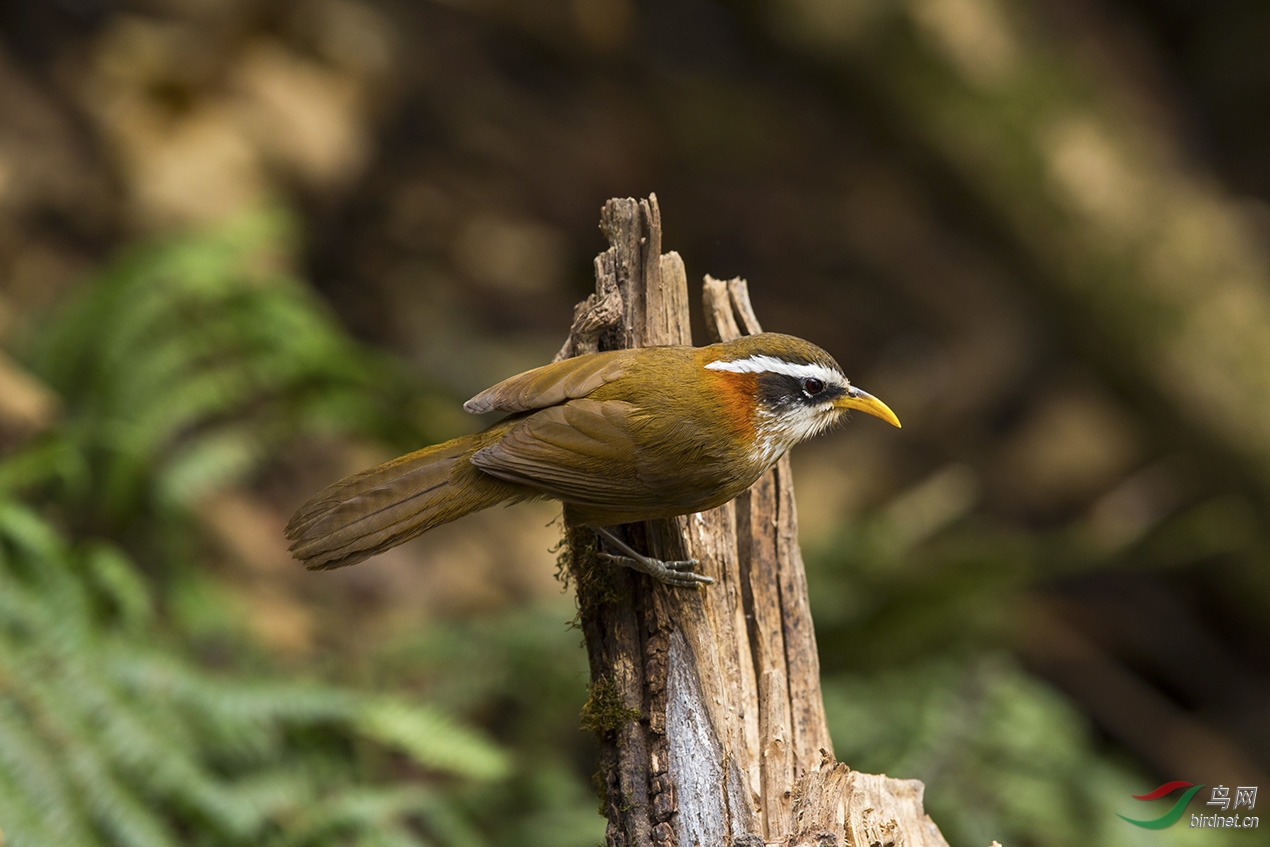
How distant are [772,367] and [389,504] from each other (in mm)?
1217

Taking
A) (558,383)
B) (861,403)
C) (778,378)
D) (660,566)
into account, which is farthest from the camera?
(861,403)

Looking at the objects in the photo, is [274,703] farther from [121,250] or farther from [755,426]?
[121,250]

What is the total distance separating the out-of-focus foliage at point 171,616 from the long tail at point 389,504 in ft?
4.68

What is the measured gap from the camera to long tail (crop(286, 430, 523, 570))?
3.00m

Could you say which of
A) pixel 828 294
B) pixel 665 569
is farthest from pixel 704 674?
pixel 828 294

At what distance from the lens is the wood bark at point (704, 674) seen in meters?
2.68

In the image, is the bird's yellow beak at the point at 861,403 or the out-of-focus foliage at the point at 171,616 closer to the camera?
the bird's yellow beak at the point at 861,403

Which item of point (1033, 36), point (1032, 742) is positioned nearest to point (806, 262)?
point (1033, 36)

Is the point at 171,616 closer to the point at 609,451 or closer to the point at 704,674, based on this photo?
the point at 609,451

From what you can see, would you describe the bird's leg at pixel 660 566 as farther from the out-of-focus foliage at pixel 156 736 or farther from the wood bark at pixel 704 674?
the out-of-focus foliage at pixel 156 736

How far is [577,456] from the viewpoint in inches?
122

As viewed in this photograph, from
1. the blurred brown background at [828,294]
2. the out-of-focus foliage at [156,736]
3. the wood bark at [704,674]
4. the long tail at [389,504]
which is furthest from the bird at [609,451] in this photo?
the blurred brown background at [828,294]

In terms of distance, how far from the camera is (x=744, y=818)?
8.83 feet

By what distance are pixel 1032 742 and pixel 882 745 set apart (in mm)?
683
